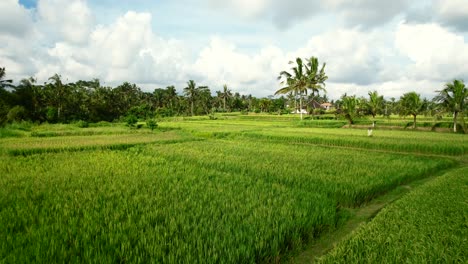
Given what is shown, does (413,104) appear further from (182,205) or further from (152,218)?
(152,218)

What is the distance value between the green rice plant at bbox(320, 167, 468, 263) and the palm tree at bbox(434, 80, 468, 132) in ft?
72.9

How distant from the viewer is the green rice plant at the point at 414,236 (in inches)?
140

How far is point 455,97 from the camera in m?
23.0

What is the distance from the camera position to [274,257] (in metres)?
3.96

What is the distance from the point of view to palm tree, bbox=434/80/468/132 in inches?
896

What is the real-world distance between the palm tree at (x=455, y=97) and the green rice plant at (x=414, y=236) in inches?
875

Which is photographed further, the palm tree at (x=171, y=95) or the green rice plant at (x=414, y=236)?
the palm tree at (x=171, y=95)

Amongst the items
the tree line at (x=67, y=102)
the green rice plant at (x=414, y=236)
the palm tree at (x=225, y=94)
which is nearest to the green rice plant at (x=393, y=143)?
the green rice plant at (x=414, y=236)

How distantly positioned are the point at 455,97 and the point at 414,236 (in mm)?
25268

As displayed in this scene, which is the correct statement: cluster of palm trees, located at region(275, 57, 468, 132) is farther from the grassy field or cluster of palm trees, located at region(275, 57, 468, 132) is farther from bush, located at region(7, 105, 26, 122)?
bush, located at region(7, 105, 26, 122)

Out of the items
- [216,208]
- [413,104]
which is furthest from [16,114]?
[413,104]

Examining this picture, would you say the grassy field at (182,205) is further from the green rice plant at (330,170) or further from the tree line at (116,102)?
the tree line at (116,102)

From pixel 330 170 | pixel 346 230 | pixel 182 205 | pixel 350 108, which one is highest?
pixel 350 108

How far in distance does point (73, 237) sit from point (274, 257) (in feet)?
9.77
